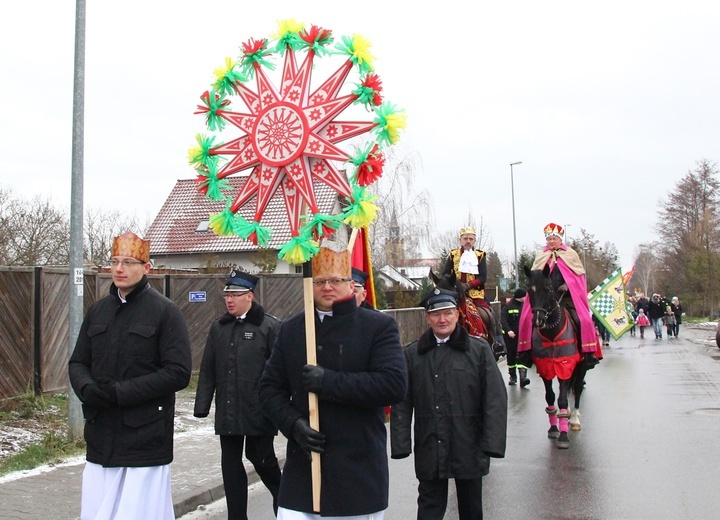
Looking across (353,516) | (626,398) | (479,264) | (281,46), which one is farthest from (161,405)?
(626,398)

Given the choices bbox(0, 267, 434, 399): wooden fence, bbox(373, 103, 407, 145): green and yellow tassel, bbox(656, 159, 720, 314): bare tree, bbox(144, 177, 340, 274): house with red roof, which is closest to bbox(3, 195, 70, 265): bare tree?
bbox(144, 177, 340, 274): house with red roof

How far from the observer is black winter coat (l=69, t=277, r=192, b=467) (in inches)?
191

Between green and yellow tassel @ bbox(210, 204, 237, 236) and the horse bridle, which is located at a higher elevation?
green and yellow tassel @ bbox(210, 204, 237, 236)

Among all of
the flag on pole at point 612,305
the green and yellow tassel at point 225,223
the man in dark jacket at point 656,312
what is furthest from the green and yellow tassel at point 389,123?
the man in dark jacket at point 656,312

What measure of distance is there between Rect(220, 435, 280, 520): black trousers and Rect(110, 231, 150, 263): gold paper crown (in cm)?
182

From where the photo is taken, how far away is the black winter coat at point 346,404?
4.07 meters

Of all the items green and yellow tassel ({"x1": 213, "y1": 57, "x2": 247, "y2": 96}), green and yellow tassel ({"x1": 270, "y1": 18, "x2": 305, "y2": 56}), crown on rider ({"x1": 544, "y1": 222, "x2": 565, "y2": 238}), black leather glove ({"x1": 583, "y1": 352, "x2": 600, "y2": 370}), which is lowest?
black leather glove ({"x1": 583, "y1": 352, "x2": 600, "y2": 370})

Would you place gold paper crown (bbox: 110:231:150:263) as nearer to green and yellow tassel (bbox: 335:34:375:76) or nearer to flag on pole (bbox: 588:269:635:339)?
green and yellow tassel (bbox: 335:34:375:76)

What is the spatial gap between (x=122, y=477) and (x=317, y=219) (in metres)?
1.91

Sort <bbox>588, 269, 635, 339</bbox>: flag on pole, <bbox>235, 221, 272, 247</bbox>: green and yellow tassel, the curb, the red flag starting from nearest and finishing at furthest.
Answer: <bbox>235, 221, 272, 247</bbox>: green and yellow tassel
the red flag
the curb
<bbox>588, 269, 635, 339</bbox>: flag on pole

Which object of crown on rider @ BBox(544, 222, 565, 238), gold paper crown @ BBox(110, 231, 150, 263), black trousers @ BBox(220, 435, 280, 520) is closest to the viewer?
gold paper crown @ BBox(110, 231, 150, 263)

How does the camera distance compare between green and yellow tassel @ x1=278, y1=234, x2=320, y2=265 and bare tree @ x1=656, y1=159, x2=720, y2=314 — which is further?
bare tree @ x1=656, y1=159, x2=720, y2=314

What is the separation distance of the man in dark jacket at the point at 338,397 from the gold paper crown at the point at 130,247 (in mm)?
1277

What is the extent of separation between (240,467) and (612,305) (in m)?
20.5
